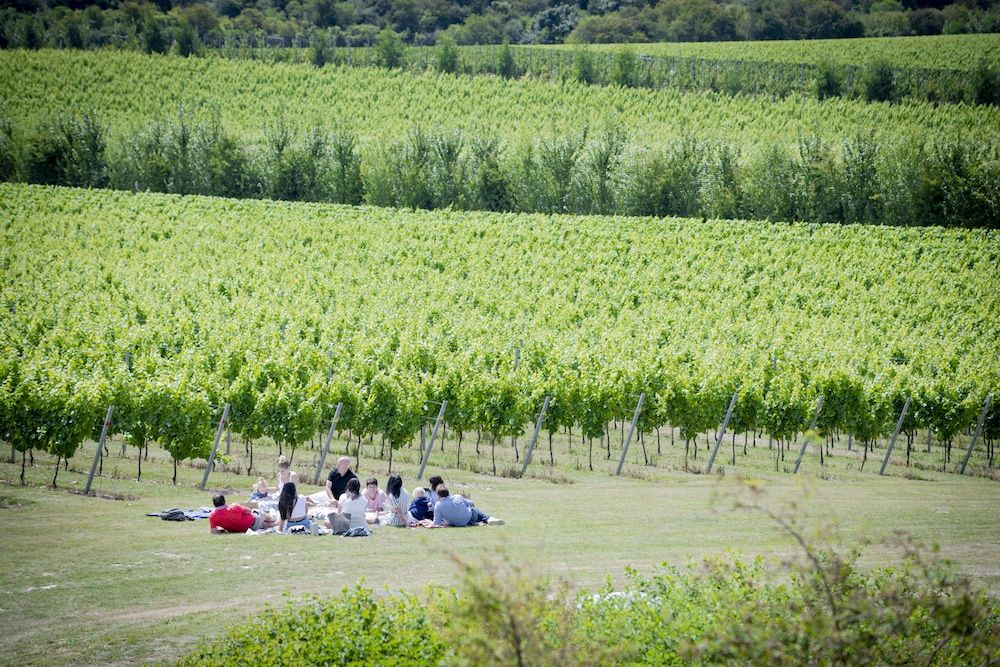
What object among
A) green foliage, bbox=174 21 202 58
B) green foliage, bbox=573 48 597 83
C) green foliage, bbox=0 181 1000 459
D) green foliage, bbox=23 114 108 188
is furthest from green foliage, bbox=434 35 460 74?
green foliage, bbox=0 181 1000 459

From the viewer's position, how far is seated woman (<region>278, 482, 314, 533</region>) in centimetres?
1858

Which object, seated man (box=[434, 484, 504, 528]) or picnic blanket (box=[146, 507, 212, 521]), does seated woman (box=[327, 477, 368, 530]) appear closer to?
seated man (box=[434, 484, 504, 528])

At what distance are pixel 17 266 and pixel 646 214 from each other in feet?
140

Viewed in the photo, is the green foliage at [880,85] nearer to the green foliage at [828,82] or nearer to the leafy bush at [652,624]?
the green foliage at [828,82]

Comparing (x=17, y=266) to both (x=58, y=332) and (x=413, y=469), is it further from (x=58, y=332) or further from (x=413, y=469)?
(x=413, y=469)

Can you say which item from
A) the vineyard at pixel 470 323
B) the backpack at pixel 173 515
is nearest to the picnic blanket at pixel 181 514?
the backpack at pixel 173 515

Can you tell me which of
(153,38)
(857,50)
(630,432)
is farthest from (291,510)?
(857,50)

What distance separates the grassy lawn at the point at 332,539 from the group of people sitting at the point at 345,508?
400 mm

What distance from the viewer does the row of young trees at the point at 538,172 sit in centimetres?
7281

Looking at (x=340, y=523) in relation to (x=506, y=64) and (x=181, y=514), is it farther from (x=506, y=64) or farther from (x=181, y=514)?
(x=506, y=64)

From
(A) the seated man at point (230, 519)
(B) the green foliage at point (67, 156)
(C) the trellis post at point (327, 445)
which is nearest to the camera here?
(A) the seated man at point (230, 519)

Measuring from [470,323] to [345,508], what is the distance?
20820mm

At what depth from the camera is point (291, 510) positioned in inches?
742

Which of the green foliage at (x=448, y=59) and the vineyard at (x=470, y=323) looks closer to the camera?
the vineyard at (x=470, y=323)
